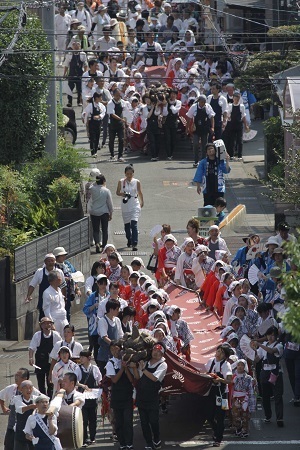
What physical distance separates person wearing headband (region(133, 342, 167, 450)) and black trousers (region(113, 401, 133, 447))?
14 cm

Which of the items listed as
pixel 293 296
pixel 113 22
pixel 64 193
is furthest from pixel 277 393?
pixel 113 22

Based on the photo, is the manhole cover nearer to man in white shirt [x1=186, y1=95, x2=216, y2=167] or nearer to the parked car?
man in white shirt [x1=186, y1=95, x2=216, y2=167]

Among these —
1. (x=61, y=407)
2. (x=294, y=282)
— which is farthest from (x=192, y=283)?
(x=294, y=282)

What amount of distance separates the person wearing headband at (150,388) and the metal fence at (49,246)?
6.03 metres

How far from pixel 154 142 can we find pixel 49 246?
9370 mm

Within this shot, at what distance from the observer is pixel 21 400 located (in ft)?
60.6

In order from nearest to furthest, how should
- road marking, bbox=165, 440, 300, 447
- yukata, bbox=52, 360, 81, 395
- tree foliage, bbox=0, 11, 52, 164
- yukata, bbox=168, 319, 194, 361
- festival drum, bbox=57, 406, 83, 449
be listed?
1. festival drum, bbox=57, 406, 83, 449
2. yukata, bbox=52, 360, 81, 395
3. road marking, bbox=165, 440, 300, 447
4. yukata, bbox=168, 319, 194, 361
5. tree foliage, bbox=0, 11, 52, 164

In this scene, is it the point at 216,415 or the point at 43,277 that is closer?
the point at 216,415

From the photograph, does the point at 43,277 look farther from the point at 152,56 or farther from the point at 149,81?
the point at 152,56

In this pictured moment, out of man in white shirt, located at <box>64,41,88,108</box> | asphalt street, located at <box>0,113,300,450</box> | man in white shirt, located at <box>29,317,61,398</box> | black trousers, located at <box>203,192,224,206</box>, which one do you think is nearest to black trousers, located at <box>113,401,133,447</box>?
asphalt street, located at <box>0,113,300,450</box>

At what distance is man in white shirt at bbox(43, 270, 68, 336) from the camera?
22641mm

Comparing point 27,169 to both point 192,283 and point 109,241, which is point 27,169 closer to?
point 109,241

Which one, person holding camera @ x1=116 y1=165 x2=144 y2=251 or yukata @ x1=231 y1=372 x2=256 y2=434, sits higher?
person holding camera @ x1=116 y1=165 x2=144 y2=251

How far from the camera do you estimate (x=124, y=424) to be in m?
19.5
